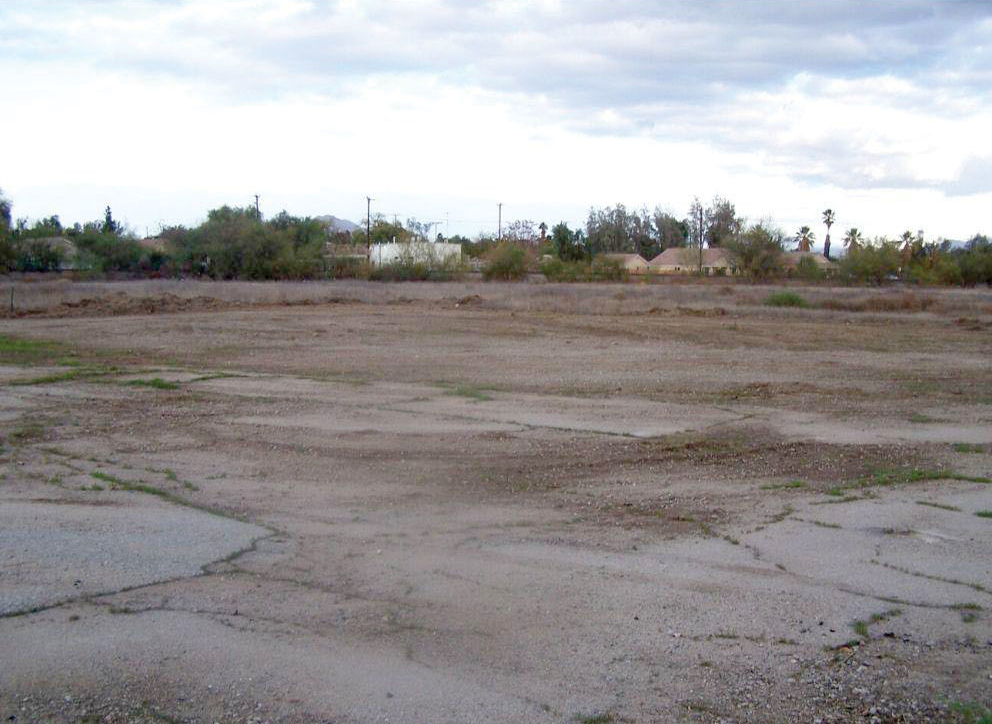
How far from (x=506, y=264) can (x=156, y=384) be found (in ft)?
217

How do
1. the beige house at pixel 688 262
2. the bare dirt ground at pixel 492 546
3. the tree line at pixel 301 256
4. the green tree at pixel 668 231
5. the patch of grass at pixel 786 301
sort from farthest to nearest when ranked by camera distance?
1. the green tree at pixel 668 231
2. the beige house at pixel 688 262
3. the tree line at pixel 301 256
4. the patch of grass at pixel 786 301
5. the bare dirt ground at pixel 492 546

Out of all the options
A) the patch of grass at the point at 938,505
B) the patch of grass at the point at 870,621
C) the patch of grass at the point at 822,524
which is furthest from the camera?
the patch of grass at the point at 938,505

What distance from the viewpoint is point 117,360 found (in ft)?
78.8

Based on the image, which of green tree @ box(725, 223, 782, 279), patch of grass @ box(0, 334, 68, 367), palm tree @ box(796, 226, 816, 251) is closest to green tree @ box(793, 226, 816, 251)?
palm tree @ box(796, 226, 816, 251)

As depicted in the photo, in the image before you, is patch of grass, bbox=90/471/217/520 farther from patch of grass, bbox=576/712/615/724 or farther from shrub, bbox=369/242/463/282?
shrub, bbox=369/242/463/282

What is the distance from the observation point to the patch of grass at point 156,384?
63.1 feet

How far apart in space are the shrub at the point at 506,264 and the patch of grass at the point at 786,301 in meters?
38.5

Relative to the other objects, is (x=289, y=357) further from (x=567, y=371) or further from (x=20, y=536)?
(x=20, y=536)

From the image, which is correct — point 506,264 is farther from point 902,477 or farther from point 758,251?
point 902,477

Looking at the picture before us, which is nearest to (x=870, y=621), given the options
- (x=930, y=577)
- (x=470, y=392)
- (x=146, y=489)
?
(x=930, y=577)

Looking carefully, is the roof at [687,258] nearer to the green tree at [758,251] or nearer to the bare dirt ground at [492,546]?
the green tree at [758,251]

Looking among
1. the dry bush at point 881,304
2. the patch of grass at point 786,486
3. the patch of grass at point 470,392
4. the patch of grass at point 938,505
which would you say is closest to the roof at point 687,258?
the dry bush at point 881,304

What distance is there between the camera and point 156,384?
770 inches

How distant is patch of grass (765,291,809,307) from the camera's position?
47.2 meters
